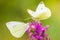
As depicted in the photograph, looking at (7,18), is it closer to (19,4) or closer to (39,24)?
(19,4)

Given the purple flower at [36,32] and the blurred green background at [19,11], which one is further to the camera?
the blurred green background at [19,11]

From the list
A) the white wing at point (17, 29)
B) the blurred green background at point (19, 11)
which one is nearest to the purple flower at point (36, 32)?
the white wing at point (17, 29)

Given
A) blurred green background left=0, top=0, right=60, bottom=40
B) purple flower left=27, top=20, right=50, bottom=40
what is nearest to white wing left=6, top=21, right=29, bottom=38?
purple flower left=27, top=20, right=50, bottom=40

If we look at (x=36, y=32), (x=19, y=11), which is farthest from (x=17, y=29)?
(x=19, y=11)

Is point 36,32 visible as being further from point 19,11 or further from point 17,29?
point 19,11

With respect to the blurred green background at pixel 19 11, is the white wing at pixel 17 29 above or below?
below

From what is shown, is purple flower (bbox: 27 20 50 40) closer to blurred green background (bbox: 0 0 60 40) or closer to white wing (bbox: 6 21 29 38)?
white wing (bbox: 6 21 29 38)

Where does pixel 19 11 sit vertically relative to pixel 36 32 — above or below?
above

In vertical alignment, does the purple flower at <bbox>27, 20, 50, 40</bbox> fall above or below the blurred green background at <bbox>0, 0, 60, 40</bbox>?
below

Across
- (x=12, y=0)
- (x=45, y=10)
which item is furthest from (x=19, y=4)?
(x=45, y=10)

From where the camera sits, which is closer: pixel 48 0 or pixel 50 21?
pixel 50 21

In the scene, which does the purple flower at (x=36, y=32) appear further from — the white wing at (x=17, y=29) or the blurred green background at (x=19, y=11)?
the blurred green background at (x=19, y=11)
